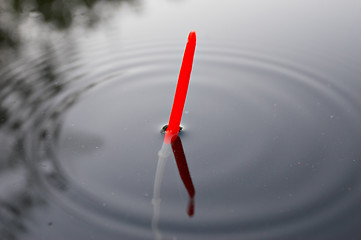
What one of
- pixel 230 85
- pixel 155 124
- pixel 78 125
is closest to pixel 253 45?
pixel 230 85

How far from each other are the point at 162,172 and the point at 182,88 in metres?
0.29

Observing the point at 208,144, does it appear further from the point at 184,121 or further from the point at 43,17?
the point at 43,17

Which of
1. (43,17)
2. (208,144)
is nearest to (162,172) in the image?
(208,144)

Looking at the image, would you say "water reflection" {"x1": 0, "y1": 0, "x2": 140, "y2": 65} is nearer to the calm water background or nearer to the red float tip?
the calm water background

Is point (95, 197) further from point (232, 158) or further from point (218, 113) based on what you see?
point (218, 113)

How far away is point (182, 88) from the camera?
128 centimetres

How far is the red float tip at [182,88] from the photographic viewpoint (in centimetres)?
122

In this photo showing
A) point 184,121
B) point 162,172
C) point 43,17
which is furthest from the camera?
point 43,17

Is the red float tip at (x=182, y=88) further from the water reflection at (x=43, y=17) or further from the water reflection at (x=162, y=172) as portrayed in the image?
the water reflection at (x=43, y=17)

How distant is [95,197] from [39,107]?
620mm

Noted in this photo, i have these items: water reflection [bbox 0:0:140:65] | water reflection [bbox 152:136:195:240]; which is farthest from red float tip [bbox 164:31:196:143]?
water reflection [bbox 0:0:140:65]

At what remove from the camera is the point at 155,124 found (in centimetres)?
149

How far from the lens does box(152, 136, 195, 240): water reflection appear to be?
109cm

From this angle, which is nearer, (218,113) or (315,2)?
(218,113)
